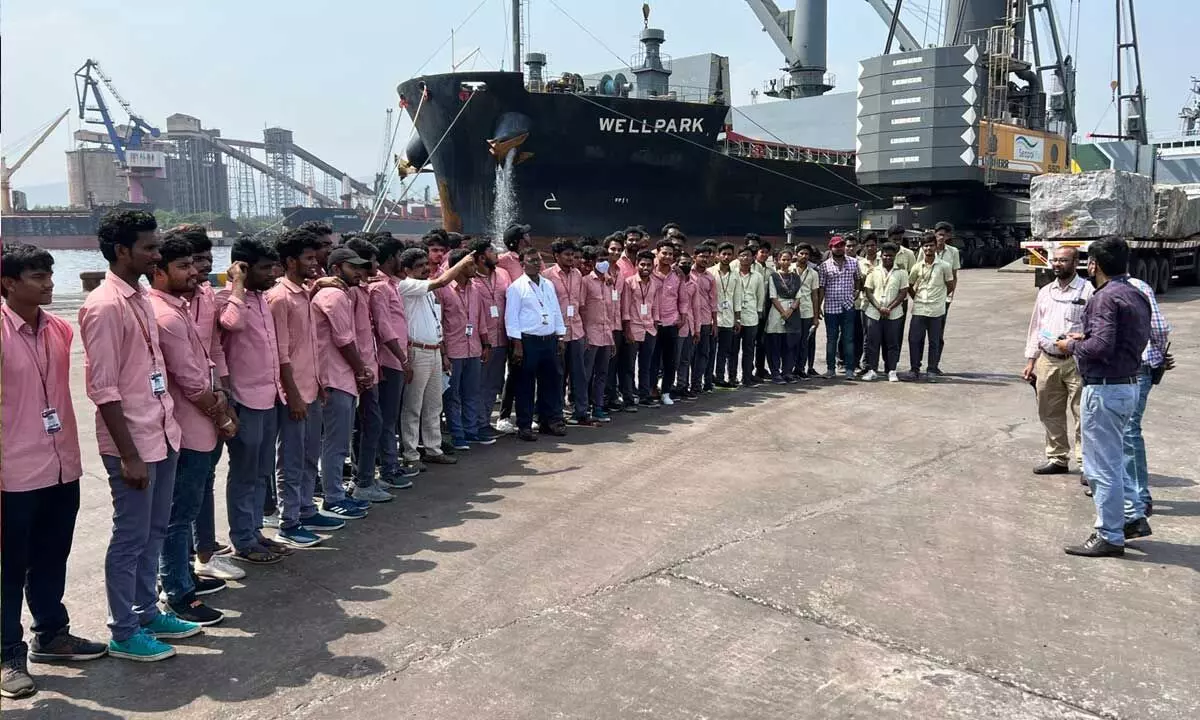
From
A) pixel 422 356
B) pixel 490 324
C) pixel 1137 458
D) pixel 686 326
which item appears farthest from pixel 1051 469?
pixel 422 356

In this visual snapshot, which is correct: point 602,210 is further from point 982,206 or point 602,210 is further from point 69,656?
point 69,656

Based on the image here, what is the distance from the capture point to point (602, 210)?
907 inches

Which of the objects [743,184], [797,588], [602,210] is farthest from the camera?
[743,184]

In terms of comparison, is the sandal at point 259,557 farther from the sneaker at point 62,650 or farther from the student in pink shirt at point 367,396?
the sneaker at point 62,650

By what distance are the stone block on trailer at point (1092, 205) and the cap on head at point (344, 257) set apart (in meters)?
15.7

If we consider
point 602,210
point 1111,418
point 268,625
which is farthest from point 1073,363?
point 602,210

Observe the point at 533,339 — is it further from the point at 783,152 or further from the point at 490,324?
the point at 783,152

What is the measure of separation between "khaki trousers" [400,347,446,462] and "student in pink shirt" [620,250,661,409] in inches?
96.8

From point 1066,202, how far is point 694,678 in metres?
16.8

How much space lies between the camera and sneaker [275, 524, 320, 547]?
477 centimetres

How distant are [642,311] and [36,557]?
18.9 ft

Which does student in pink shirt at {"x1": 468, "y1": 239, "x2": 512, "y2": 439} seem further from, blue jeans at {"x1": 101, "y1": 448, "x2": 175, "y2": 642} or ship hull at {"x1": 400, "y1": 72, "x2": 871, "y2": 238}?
ship hull at {"x1": 400, "y1": 72, "x2": 871, "y2": 238}

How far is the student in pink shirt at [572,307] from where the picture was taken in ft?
24.8

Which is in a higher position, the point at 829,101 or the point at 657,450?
the point at 829,101
